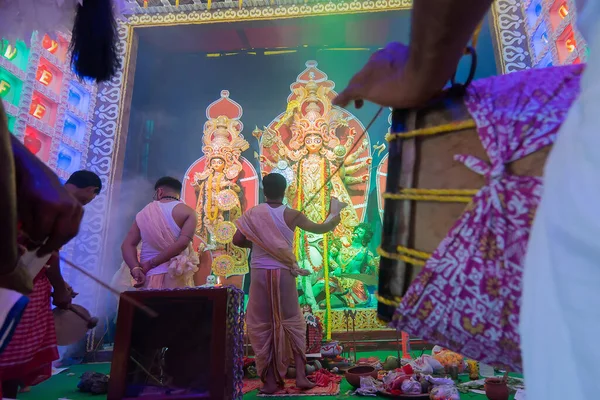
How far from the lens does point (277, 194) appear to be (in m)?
3.34

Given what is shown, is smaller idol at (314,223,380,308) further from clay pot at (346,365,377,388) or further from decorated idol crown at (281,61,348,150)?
clay pot at (346,365,377,388)

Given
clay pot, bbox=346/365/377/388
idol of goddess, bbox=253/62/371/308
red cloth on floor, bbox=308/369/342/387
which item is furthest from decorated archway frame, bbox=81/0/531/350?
clay pot, bbox=346/365/377/388

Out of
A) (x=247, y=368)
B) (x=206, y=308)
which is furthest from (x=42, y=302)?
(x=247, y=368)

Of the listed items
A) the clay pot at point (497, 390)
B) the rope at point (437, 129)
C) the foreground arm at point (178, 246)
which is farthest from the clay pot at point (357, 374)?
the rope at point (437, 129)

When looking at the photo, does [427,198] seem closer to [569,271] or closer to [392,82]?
[392,82]

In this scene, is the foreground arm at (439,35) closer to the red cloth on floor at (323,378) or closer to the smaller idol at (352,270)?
the red cloth on floor at (323,378)

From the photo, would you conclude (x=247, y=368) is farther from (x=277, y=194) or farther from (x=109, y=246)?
(x=109, y=246)

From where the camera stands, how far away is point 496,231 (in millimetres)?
607

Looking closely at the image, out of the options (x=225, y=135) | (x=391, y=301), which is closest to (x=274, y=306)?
(x=391, y=301)

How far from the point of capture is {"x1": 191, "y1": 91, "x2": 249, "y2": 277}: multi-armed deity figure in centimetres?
586

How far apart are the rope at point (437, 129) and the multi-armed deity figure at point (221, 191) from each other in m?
5.23

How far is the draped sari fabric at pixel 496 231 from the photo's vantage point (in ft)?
1.95

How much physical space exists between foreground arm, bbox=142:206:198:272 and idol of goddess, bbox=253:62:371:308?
2.62 meters

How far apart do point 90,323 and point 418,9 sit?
2607mm
